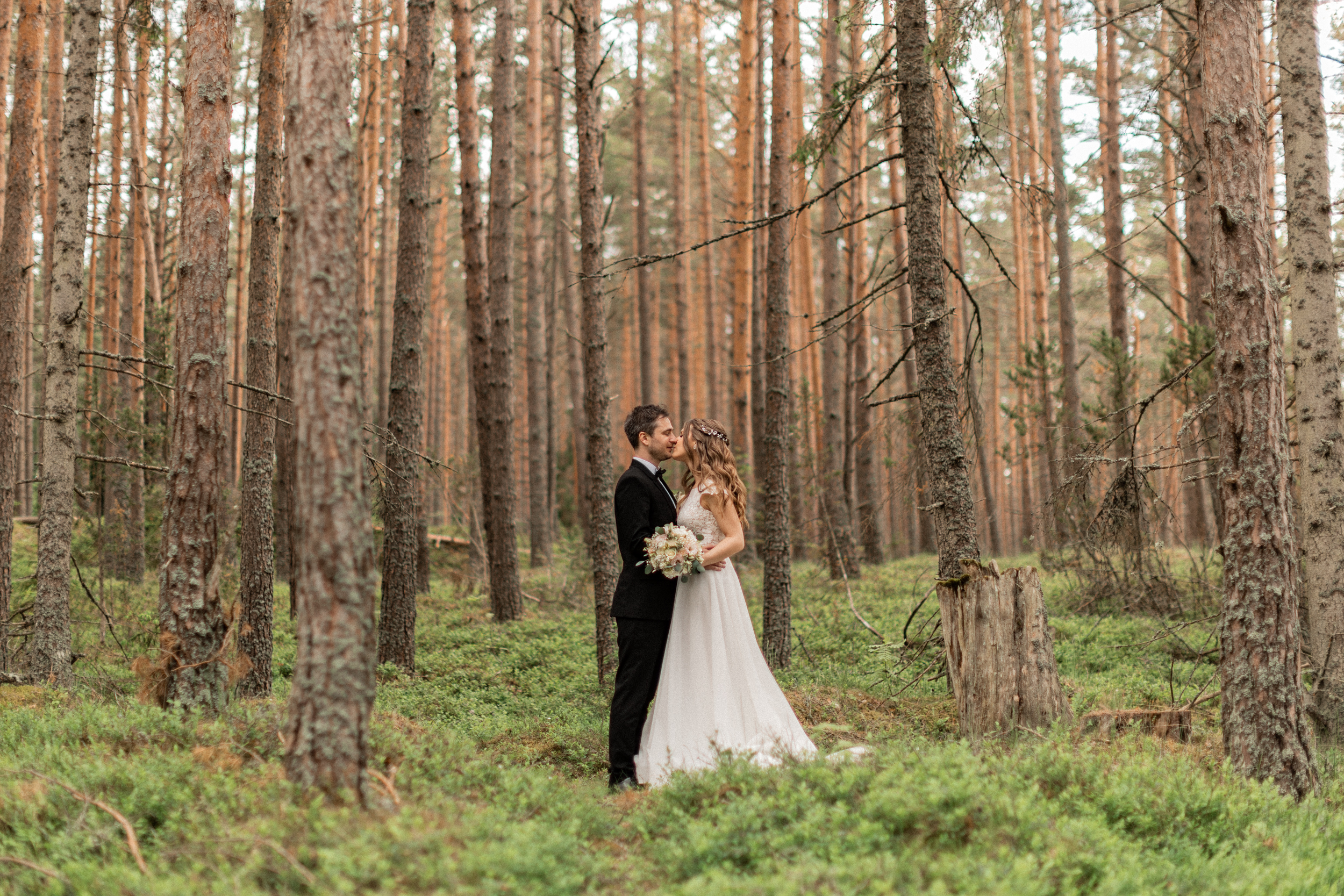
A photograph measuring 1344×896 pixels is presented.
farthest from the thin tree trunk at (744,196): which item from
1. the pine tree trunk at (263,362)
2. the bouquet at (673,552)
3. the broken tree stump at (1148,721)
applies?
the broken tree stump at (1148,721)

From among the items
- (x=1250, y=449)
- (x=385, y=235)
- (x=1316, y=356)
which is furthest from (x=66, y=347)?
(x=385, y=235)

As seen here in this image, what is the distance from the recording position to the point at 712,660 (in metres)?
5.83

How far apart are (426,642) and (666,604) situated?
17.0 ft

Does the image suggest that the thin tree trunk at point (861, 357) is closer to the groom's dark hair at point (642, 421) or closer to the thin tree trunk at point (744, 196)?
the thin tree trunk at point (744, 196)

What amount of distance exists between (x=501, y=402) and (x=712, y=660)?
6.70 m

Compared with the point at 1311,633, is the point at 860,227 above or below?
above

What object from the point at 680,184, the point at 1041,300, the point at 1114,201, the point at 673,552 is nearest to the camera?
the point at 673,552

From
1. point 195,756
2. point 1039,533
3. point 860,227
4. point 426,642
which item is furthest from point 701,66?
point 195,756

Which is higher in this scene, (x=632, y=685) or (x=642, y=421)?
(x=642, y=421)

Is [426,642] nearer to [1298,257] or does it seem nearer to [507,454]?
[507,454]

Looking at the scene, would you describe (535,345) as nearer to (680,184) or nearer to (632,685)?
(680,184)

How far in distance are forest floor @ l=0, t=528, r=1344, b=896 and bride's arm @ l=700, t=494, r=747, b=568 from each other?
1.41m

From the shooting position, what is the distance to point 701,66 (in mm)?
21266

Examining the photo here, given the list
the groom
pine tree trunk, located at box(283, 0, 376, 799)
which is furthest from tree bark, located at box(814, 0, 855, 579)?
pine tree trunk, located at box(283, 0, 376, 799)
